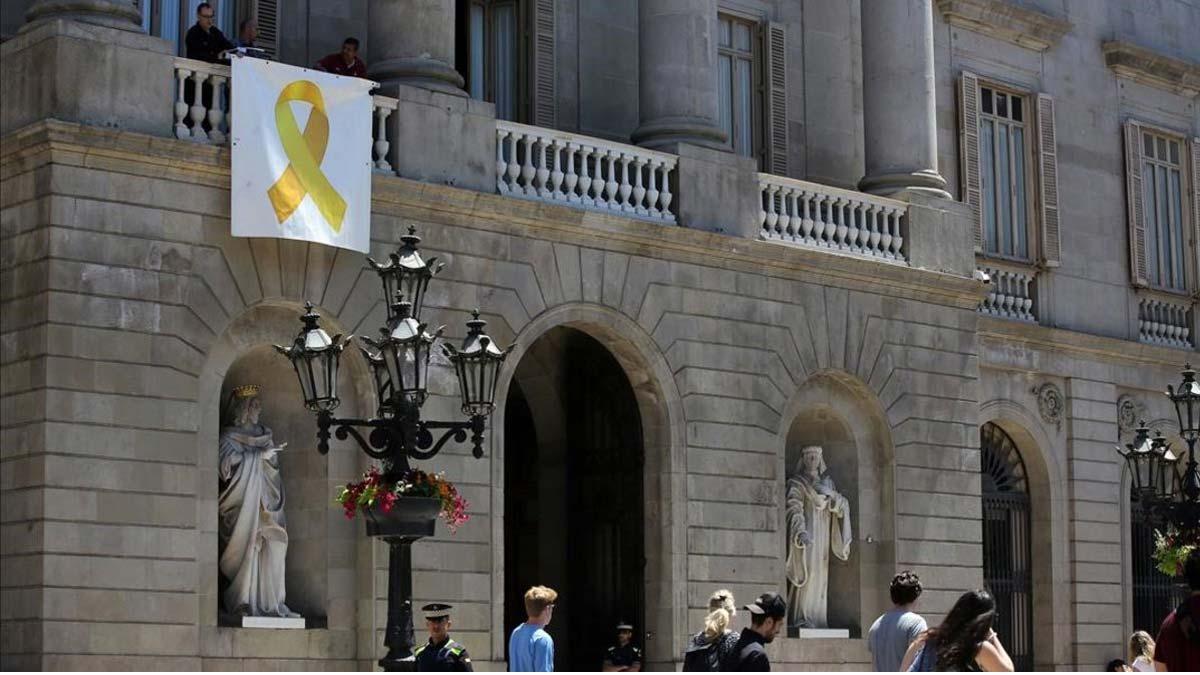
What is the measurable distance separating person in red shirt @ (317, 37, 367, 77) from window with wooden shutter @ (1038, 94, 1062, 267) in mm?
13011

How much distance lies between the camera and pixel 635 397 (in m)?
25.5

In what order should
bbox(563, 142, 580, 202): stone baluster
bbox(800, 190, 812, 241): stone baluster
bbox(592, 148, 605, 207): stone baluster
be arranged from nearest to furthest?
1. bbox(563, 142, 580, 202): stone baluster
2. bbox(592, 148, 605, 207): stone baluster
3. bbox(800, 190, 812, 241): stone baluster

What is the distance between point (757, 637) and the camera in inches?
571

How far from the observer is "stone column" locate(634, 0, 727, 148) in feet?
84.7

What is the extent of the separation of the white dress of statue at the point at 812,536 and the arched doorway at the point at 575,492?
1997 mm

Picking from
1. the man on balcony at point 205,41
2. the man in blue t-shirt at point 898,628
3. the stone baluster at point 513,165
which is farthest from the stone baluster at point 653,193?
the man in blue t-shirt at point 898,628

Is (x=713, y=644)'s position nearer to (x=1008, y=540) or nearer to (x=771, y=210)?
(x=771, y=210)

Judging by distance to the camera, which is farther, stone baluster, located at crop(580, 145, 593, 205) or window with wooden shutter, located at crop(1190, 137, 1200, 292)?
window with wooden shutter, located at crop(1190, 137, 1200, 292)

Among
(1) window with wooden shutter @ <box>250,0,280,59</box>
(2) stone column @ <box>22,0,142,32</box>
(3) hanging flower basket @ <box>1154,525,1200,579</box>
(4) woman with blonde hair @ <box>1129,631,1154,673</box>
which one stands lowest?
(4) woman with blonde hair @ <box>1129,631,1154,673</box>

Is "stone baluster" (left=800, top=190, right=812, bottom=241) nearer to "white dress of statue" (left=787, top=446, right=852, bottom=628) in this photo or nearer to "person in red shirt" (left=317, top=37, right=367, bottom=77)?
"white dress of statue" (left=787, top=446, right=852, bottom=628)

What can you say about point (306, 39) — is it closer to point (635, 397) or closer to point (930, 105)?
point (635, 397)

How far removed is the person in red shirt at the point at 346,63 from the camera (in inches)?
920

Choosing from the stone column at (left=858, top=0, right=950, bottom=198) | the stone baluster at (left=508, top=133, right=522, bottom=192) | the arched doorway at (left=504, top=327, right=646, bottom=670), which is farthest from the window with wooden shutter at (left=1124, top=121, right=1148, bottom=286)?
the stone baluster at (left=508, top=133, right=522, bottom=192)

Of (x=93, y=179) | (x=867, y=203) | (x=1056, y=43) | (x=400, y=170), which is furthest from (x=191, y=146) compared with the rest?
(x=1056, y=43)
